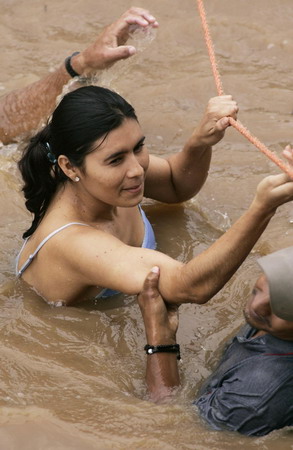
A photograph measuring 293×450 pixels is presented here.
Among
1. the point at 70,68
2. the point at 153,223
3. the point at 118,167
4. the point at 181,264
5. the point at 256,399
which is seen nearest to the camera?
the point at 256,399

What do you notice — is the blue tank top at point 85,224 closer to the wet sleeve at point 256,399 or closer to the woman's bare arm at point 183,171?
the woman's bare arm at point 183,171

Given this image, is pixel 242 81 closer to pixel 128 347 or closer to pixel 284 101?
pixel 284 101

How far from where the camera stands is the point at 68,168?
3.85 meters

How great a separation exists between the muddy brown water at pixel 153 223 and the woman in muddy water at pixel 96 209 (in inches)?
10.0

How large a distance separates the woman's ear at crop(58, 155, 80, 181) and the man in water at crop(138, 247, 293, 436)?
3.32ft

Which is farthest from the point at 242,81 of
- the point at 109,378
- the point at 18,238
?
the point at 109,378

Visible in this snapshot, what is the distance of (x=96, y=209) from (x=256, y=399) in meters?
→ 1.24

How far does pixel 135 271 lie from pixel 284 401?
83 centimetres

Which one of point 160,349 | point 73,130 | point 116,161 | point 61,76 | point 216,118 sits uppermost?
point 73,130

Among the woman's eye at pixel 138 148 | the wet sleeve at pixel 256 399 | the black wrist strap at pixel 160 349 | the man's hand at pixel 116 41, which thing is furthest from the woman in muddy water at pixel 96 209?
the man's hand at pixel 116 41

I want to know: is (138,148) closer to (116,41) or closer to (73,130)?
(73,130)

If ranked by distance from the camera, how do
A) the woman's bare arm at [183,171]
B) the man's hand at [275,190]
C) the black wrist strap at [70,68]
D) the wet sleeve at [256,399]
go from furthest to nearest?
the black wrist strap at [70,68]
the woman's bare arm at [183,171]
the wet sleeve at [256,399]
the man's hand at [275,190]

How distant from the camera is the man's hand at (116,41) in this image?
4.48 metres

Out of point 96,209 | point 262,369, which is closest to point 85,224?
point 96,209
